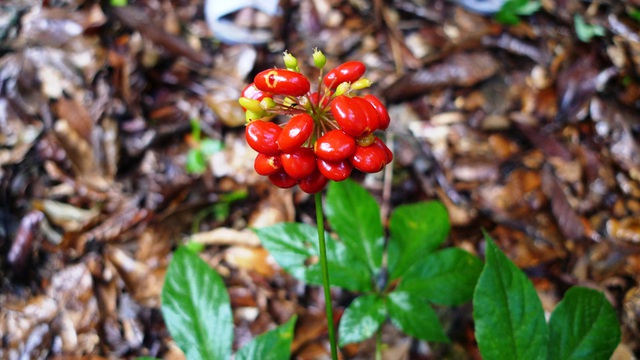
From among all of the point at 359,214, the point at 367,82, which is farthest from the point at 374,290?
the point at 367,82

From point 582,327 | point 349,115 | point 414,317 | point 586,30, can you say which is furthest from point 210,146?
point 586,30

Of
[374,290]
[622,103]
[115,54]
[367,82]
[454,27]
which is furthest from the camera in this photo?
[454,27]

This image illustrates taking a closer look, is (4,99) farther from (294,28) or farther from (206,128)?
(294,28)

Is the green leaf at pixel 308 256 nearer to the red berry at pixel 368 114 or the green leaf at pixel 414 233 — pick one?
the green leaf at pixel 414 233

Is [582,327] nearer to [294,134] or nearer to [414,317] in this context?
[414,317]

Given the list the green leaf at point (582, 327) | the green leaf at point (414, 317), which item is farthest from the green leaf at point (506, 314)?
the green leaf at point (414, 317)
